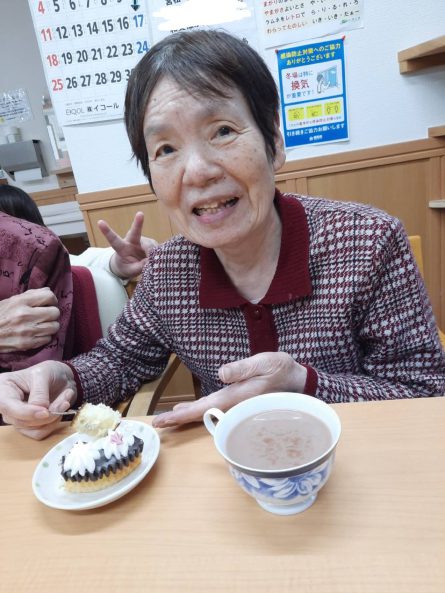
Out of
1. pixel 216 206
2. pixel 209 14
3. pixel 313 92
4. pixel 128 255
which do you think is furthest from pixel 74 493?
pixel 209 14

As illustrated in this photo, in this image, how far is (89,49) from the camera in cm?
195

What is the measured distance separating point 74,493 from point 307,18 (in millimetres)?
2030

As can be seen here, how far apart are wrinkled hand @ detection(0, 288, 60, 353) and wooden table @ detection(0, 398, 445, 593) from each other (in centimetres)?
50

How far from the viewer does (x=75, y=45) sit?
76.8 inches

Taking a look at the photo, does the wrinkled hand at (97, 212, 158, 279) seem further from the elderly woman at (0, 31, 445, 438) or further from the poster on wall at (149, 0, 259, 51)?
the poster on wall at (149, 0, 259, 51)

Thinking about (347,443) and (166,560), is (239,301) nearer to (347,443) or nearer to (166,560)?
(347,443)

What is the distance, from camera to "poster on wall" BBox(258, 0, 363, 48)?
179cm

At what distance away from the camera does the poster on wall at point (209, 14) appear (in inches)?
72.1

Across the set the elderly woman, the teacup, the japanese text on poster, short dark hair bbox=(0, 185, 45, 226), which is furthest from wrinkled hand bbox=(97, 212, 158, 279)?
the japanese text on poster

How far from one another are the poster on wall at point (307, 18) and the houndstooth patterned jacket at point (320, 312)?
127 centimetres

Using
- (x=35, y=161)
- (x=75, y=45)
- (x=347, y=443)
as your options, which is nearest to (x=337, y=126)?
(x=75, y=45)

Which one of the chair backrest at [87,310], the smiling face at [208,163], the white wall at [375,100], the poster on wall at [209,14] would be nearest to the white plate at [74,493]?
the smiling face at [208,163]

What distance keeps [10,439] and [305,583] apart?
1.96ft

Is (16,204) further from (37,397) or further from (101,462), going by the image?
(101,462)
